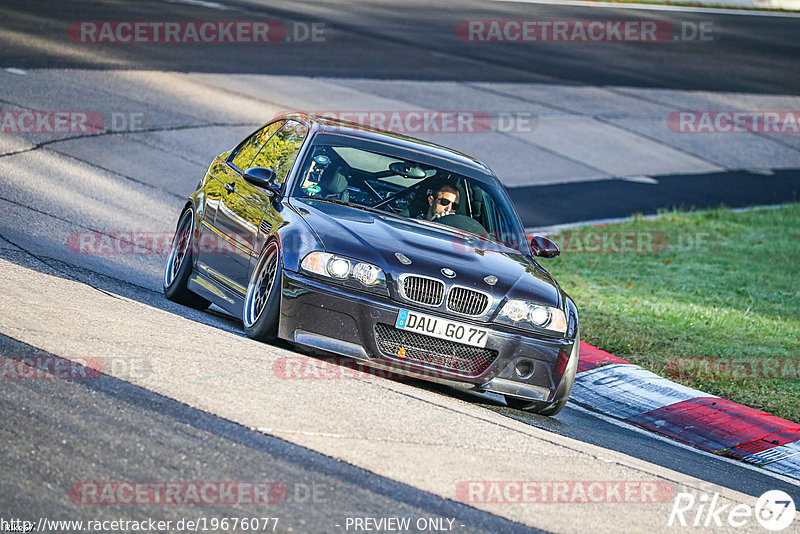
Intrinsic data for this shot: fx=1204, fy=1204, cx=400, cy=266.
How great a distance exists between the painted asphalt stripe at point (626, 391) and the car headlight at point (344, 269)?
8.29 ft

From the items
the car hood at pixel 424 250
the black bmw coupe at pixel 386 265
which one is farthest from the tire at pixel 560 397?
the car hood at pixel 424 250

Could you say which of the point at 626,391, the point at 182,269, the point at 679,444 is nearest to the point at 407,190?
the point at 182,269

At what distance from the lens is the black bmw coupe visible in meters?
7.27

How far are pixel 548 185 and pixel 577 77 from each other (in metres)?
9.19

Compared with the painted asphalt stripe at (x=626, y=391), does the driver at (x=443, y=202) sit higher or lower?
higher

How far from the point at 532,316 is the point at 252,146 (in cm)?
324

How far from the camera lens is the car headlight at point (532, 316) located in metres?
7.46

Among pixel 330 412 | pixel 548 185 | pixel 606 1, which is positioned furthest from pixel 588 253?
pixel 606 1

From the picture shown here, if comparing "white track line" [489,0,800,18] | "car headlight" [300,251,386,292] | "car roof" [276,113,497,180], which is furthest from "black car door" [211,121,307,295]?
"white track line" [489,0,800,18]

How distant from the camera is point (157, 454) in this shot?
523 cm

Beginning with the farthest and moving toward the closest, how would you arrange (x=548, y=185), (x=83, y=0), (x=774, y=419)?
(x=83, y=0) → (x=548, y=185) → (x=774, y=419)

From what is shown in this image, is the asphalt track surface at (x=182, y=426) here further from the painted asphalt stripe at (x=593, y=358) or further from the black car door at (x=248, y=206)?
the painted asphalt stripe at (x=593, y=358)

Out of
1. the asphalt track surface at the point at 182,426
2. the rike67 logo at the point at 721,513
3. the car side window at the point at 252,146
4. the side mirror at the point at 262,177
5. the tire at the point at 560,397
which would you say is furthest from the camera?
A: the car side window at the point at 252,146

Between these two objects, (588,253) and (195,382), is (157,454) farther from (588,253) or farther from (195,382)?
(588,253)
